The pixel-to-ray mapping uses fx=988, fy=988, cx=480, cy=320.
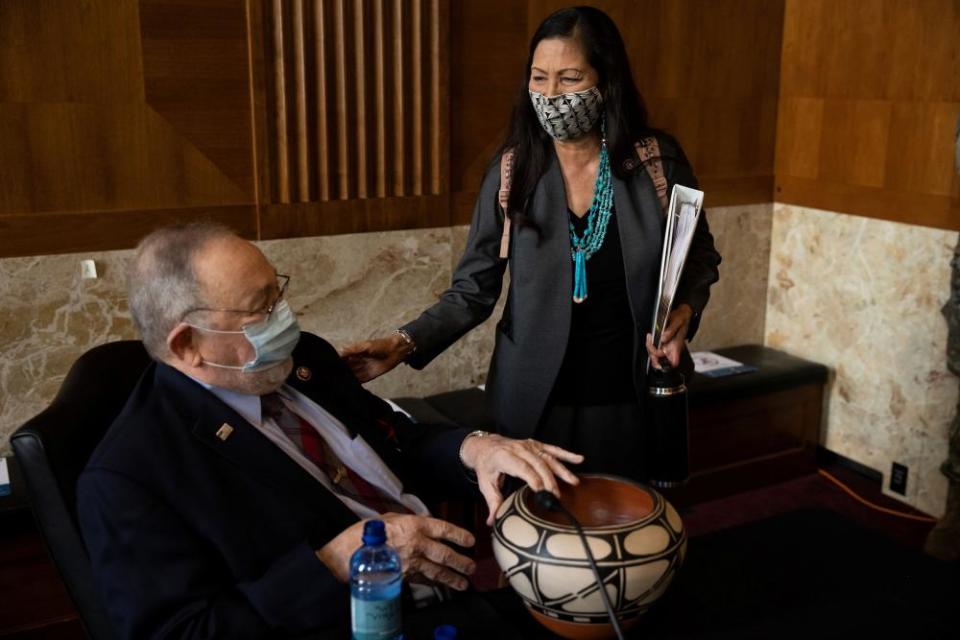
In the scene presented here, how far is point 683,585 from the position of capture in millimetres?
1462

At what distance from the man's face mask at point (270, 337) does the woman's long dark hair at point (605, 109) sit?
69cm

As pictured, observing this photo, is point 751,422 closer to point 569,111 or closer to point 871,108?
point 871,108

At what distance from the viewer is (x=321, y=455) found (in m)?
1.72

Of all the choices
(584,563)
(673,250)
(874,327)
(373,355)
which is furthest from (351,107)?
(584,563)

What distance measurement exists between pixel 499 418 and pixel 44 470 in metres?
1.12

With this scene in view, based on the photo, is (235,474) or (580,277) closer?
(235,474)

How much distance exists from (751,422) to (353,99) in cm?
186

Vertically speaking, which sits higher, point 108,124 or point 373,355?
point 108,124

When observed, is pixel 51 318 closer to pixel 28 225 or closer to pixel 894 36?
pixel 28 225

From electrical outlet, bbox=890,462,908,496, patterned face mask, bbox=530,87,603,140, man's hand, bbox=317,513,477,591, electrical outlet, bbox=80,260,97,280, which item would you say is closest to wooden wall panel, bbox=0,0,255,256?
electrical outlet, bbox=80,260,97,280

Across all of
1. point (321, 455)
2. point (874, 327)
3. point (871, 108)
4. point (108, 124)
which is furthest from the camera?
point (874, 327)

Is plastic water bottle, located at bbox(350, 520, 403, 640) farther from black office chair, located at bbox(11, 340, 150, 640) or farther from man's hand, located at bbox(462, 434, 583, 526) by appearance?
black office chair, located at bbox(11, 340, 150, 640)

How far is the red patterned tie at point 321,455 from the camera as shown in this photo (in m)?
1.70

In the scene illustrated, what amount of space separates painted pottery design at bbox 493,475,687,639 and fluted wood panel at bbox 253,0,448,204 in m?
1.90
